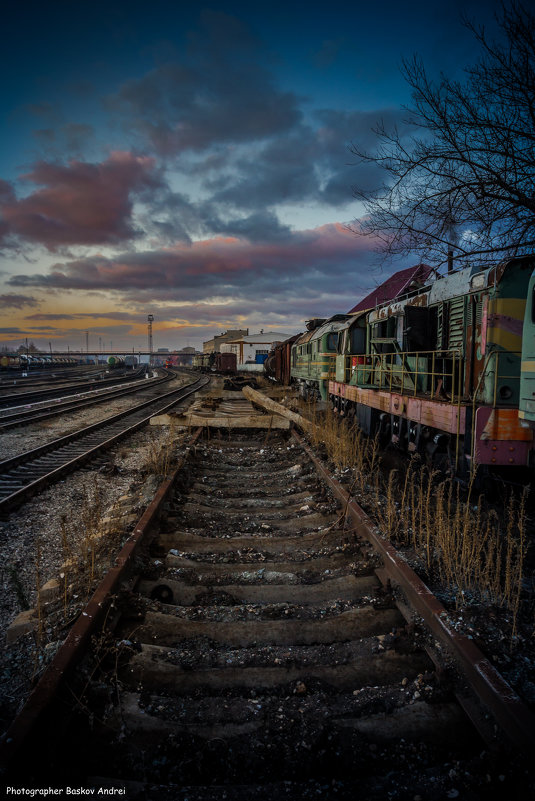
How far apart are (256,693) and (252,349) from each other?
64.0 m

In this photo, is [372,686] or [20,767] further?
[372,686]

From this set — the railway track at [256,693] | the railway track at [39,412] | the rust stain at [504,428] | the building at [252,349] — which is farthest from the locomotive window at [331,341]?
the building at [252,349]

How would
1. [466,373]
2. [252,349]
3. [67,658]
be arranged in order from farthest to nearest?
1. [252,349]
2. [466,373]
3. [67,658]

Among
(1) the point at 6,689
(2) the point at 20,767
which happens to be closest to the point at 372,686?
(2) the point at 20,767

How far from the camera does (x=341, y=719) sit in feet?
7.25

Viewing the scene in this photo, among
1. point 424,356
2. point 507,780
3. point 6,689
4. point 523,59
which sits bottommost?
point 6,689

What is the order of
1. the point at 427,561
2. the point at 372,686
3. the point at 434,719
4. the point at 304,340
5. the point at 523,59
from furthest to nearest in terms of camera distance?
the point at 304,340, the point at 523,59, the point at 427,561, the point at 372,686, the point at 434,719

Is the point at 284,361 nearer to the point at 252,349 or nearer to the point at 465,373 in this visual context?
the point at 465,373

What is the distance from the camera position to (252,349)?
65750 millimetres

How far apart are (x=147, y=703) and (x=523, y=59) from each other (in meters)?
7.50

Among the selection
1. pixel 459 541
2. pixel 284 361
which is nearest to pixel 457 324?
pixel 459 541

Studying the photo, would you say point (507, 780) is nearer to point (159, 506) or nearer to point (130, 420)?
point (159, 506)

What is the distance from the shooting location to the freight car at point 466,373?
5.05 meters

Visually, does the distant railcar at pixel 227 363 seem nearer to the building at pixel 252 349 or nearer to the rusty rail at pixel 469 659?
the building at pixel 252 349
